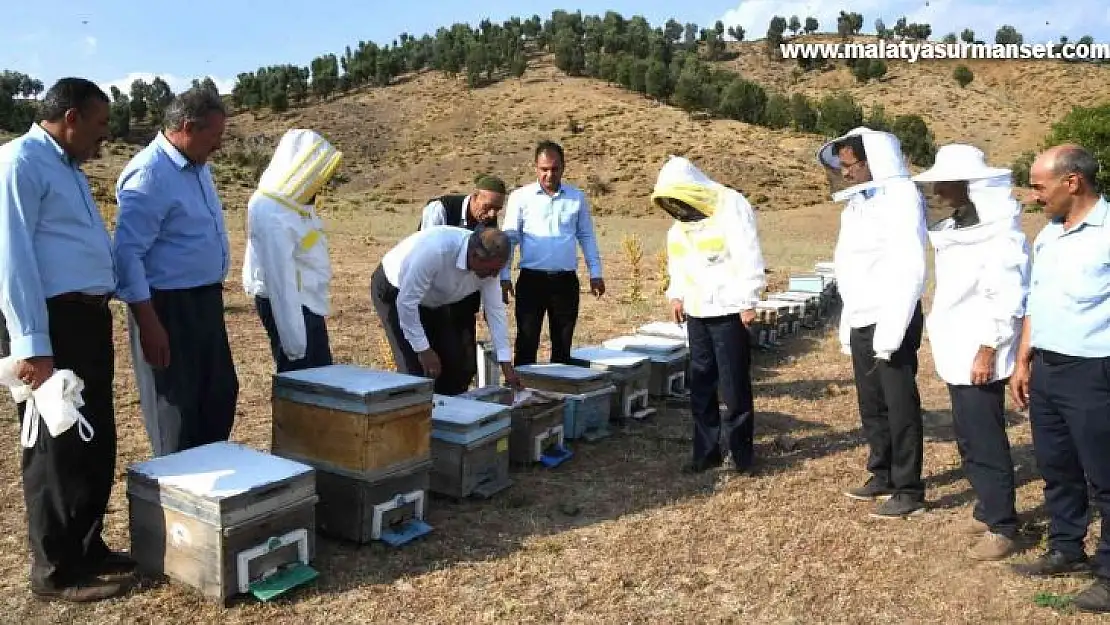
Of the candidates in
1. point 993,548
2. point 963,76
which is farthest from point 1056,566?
point 963,76

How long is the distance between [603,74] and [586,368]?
7061 cm

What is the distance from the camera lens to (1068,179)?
4.00m

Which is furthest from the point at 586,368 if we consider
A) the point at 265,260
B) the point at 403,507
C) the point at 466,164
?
the point at 466,164

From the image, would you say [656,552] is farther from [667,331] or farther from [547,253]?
[667,331]

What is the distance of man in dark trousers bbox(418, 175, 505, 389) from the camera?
6.10 meters

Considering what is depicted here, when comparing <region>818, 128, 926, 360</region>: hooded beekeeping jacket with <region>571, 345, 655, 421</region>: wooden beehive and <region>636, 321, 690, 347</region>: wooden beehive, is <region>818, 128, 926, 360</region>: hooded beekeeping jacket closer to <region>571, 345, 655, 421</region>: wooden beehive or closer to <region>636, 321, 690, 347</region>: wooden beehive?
<region>571, 345, 655, 421</region>: wooden beehive

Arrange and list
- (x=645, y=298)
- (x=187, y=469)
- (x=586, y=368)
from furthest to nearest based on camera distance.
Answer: (x=645, y=298) < (x=586, y=368) < (x=187, y=469)

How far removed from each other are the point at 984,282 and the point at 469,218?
3.64m

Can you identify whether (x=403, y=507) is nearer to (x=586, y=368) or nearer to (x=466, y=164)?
(x=586, y=368)

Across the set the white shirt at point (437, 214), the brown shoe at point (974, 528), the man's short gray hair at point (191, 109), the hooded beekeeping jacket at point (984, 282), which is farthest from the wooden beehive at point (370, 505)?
the brown shoe at point (974, 528)

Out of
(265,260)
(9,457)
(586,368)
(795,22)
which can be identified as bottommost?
(9,457)

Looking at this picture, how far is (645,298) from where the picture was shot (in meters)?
14.6

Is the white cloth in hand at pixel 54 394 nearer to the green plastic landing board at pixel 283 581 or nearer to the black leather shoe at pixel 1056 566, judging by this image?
the green plastic landing board at pixel 283 581

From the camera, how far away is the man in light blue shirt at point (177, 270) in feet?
13.6
